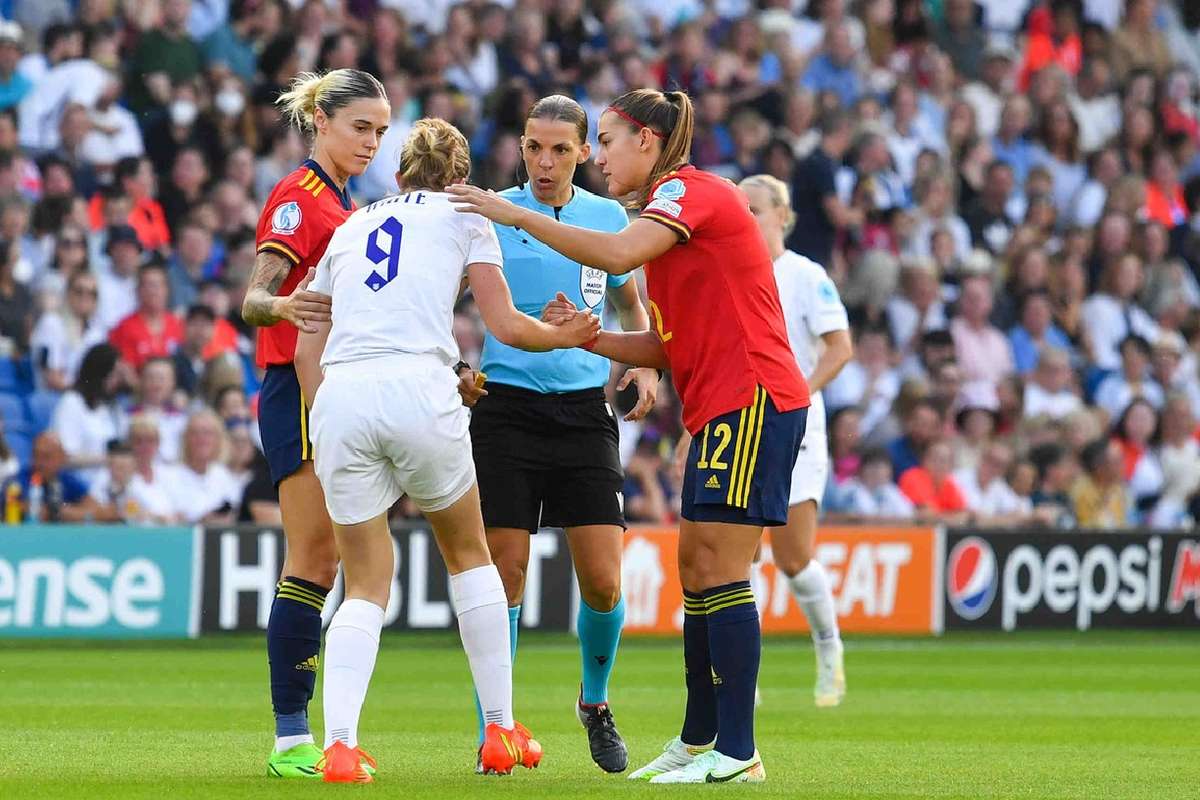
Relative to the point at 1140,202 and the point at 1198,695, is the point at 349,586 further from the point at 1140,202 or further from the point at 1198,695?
the point at 1140,202

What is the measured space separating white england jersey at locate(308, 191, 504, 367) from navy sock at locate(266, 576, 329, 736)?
909 mm

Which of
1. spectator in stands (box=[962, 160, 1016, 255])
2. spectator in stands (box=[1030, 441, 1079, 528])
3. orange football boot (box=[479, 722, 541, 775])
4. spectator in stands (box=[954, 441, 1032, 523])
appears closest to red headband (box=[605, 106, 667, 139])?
orange football boot (box=[479, 722, 541, 775])

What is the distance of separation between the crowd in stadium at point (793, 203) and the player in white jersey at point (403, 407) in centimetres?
661

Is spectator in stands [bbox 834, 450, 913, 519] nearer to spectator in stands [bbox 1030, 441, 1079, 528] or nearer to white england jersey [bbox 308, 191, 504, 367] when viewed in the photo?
spectator in stands [bbox 1030, 441, 1079, 528]

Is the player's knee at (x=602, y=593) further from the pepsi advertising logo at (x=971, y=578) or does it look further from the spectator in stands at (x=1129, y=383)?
the spectator in stands at (x=1129, y=383)

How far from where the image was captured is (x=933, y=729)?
31.7 ft

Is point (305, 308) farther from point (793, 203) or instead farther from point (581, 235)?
point (793, 203)

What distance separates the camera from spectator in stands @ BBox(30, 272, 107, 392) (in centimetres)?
1564

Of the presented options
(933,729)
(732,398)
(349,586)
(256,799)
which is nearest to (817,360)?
(933,729)

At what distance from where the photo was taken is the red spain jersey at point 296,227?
23.6 ft

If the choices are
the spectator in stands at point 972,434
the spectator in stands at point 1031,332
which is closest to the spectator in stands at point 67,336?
the spectator in stands at point 972,434

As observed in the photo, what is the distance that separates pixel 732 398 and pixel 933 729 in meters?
3.25

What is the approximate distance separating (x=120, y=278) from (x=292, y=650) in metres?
9.66

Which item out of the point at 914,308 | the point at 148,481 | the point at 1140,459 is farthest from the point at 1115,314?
the point at 148,481
